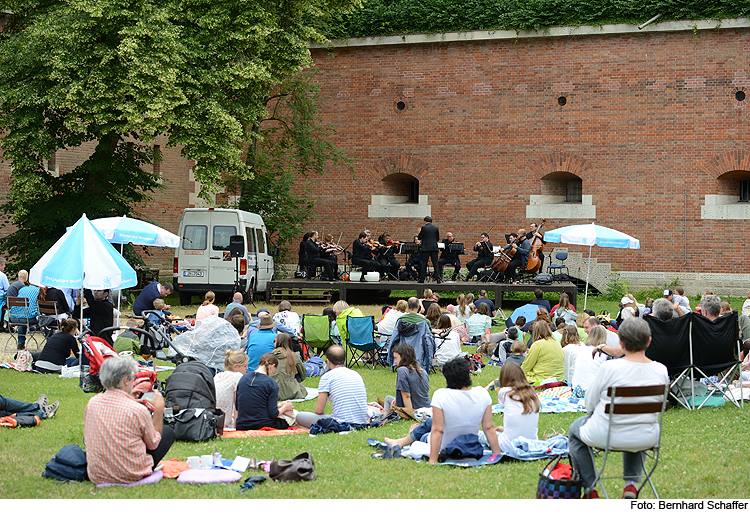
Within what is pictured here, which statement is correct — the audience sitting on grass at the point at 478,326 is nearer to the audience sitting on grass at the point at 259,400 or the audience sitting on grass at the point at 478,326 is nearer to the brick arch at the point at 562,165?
the audience sitting on grass at the point at 259,400

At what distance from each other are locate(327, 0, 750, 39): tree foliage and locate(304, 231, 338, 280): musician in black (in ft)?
22.9

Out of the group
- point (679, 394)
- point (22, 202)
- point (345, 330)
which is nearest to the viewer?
point (679, 394)

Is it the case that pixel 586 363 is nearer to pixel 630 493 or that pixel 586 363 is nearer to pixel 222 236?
pixel 630 493

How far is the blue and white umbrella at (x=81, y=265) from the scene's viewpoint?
10062 mm

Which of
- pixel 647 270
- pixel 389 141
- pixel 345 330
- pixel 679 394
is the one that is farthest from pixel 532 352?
pixel 389 141

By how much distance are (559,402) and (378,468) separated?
11.3ft

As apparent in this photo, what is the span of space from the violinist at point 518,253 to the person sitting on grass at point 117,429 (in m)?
14.9

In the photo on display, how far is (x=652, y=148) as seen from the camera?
2142 centimetres

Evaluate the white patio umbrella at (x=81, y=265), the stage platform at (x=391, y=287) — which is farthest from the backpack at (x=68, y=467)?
the stage platform at (x=391, y=287)

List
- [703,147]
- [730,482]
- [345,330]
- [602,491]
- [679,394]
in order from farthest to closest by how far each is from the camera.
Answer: [703,147] < [345,330] < [679,394] < [730,482] < [602,491]

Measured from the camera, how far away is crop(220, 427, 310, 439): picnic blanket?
751 centimetres
